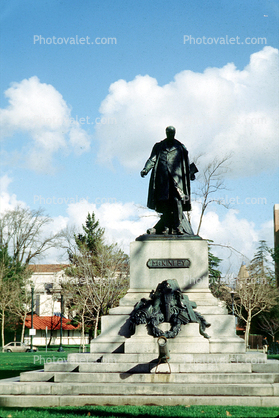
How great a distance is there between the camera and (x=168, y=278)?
11.7 m

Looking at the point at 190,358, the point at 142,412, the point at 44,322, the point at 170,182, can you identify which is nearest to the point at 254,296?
the point at 44,322

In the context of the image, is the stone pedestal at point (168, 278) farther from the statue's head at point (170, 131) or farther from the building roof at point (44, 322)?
the building roof at point (44, 322)

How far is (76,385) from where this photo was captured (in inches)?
329

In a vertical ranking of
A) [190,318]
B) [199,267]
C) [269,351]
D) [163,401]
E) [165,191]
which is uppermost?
[165,191]

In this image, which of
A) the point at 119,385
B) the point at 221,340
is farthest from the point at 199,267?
the point at 119,385

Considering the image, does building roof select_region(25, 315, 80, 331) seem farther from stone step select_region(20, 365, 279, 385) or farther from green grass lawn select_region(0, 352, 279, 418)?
green grass lawn select_region(0, 352, 279, 418)

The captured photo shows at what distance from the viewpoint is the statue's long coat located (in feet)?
41.3

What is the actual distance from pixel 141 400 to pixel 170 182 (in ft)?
20.5

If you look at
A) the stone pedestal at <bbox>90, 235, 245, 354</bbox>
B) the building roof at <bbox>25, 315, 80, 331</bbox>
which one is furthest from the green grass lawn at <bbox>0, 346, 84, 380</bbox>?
the building roof at <bbox>25, 315, 80, 331</bbox>

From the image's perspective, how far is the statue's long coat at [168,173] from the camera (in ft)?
41.3

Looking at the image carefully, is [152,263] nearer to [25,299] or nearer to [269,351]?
[269,351]

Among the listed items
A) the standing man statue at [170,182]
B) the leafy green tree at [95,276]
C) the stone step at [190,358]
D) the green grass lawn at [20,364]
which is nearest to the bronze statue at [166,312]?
the stone step at [190,358]

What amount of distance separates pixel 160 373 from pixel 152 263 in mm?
3359

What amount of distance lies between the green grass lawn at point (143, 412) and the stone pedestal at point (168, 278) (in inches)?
110
